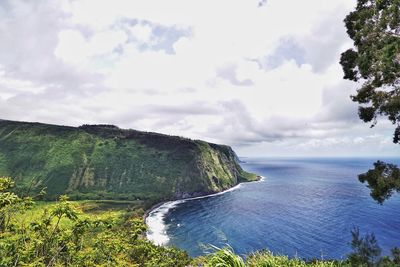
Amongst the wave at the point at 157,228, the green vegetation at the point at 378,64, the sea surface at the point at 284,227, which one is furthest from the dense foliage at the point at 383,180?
the wave at the point at 157,228

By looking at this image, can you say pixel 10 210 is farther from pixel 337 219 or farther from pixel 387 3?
pixel 337 219

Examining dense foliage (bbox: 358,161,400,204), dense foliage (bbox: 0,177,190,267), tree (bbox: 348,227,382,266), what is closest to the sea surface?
dense foliage (bbox: 358,161,400,204)

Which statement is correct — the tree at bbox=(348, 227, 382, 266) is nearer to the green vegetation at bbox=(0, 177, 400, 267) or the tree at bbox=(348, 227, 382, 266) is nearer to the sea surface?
the green vegetation at bbox=(0, 177, 400, 267)

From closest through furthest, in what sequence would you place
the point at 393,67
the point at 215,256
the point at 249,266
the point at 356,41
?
the point at 215,256 < the point at 249,266 < the point at 393,67 < the point at 356,41

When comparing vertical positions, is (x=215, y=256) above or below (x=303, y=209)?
above

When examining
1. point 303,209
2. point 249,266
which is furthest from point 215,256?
point 303,209

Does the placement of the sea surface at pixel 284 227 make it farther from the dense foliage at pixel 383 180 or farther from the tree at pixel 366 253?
the tree at pixel 366 253

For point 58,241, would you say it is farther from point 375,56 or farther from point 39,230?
point 375,56
